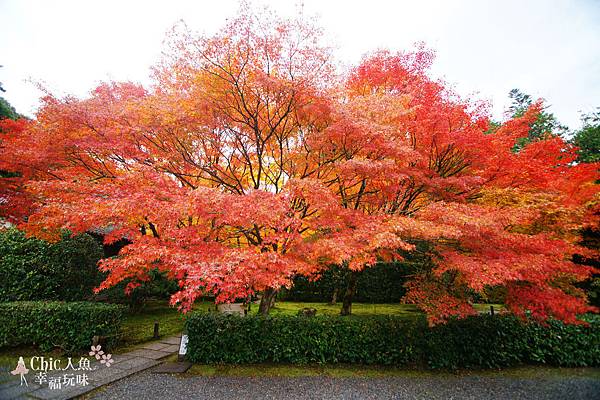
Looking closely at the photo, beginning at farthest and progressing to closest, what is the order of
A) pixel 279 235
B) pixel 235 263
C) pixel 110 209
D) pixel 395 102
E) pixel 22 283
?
pixel 22 283 → pixel 395 102 → pixel 279 235 → pixel 110 209 → pixel 235 263

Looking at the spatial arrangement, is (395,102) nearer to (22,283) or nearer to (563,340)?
(563,340)

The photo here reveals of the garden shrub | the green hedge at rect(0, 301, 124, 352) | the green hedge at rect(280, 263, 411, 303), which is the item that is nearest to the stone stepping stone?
the green hedge at rect(0, 301, 124, 352)

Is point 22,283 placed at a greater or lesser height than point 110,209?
lesser

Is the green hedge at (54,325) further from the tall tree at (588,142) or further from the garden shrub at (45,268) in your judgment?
the tall tree at (588,142)

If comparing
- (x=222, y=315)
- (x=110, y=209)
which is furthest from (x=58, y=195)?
(x=222, y=315)

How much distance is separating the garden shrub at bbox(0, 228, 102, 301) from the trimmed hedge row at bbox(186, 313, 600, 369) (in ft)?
14.8

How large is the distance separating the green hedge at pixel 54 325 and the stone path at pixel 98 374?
19.7 inches

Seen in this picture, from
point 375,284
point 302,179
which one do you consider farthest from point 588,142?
point 302,179

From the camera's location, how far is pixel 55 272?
8.37 metres

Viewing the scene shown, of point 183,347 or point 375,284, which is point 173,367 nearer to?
point 183,347

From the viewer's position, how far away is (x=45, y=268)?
27.2ft

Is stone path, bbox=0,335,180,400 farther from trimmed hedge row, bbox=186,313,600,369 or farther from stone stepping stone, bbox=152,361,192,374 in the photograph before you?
trimmed hedge row, bbox=186,313,600,369

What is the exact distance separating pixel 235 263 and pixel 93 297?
7.43 m

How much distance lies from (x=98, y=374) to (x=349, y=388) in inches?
219
